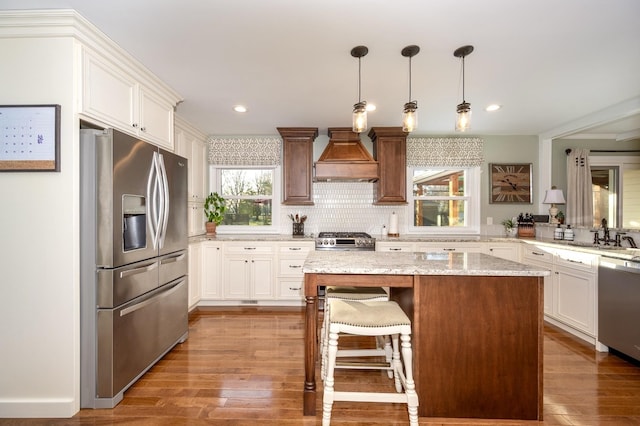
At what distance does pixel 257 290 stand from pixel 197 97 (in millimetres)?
2365

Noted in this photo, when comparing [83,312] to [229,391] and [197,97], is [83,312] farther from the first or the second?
[197,97]

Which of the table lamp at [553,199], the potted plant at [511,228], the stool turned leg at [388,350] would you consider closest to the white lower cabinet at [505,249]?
the potted plant at [511,228]

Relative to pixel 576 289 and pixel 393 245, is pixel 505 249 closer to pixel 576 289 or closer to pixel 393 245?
pixel 576 289

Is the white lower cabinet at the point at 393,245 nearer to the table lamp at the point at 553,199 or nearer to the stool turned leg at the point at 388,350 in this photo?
the stool turned leg at the point at 388,350

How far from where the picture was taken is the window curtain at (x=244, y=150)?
4.38 metres

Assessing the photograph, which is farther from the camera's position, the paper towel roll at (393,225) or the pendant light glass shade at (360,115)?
the paper towel roll at (393,225)

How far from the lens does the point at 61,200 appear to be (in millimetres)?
1830

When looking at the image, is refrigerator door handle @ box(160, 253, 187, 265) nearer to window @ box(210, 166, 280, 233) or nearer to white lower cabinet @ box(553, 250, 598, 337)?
window @ box(210, 166, 280, 233)

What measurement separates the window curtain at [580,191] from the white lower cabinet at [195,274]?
5.08m

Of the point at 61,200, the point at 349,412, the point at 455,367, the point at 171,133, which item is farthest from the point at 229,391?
the point at 171,133

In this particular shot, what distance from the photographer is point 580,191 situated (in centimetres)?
425

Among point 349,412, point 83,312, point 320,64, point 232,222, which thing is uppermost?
point 320,64

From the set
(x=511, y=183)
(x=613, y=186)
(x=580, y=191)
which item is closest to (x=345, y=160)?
(x=511, y=183)

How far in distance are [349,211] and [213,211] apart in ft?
6.49
